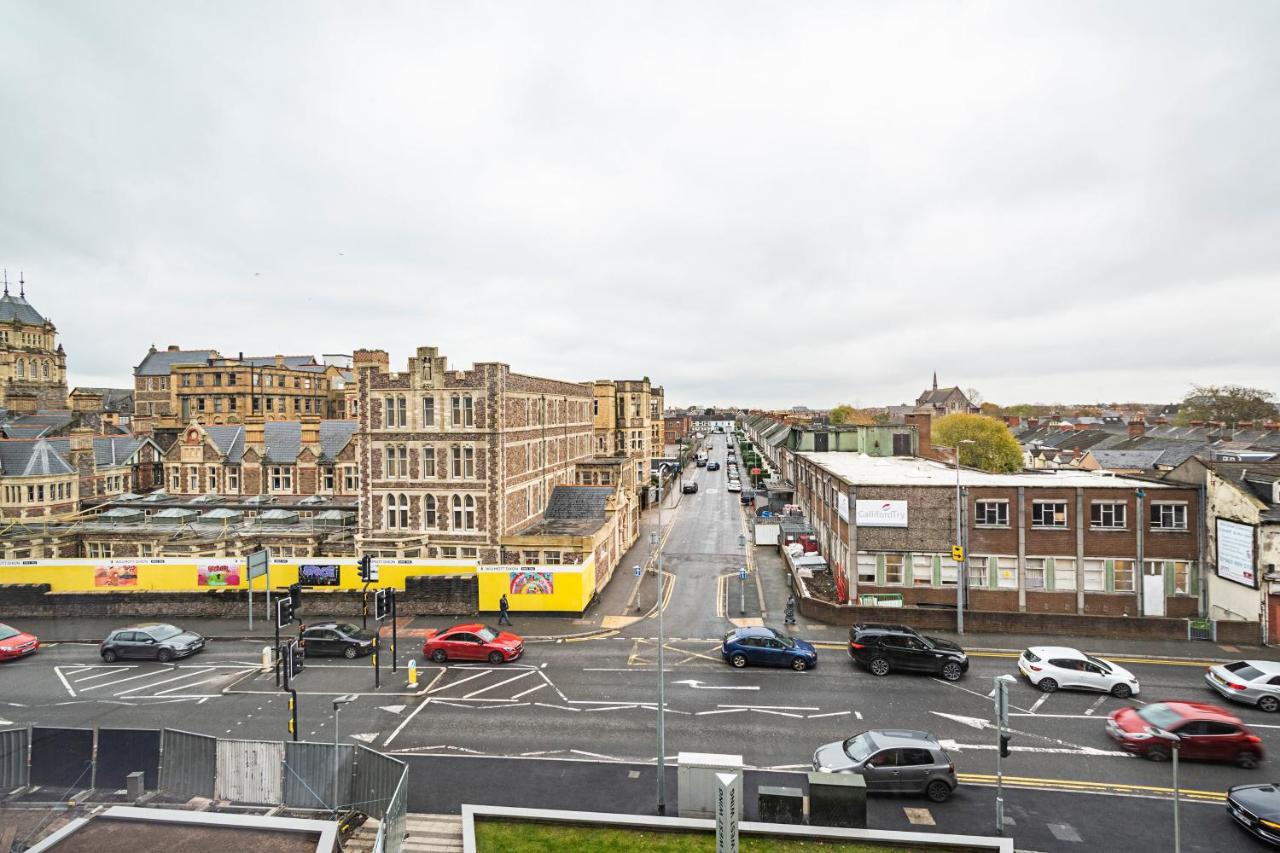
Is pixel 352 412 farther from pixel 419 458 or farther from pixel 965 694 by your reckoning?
pixel 965 694

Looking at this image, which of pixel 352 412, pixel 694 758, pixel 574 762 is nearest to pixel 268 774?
pixel 574 762

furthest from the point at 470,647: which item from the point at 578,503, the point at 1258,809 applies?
the point at 1258,809

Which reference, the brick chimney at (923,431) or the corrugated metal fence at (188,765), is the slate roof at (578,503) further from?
the corrugated metal fence at (188,765)

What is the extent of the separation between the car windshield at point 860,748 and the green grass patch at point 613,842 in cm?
299

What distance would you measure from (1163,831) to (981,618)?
15.7m

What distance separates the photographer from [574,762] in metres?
18.8

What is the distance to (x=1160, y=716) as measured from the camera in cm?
1927

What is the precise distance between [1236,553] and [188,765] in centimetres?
4052

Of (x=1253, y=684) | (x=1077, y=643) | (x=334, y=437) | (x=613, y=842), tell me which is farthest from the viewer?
(x=334, y=437)

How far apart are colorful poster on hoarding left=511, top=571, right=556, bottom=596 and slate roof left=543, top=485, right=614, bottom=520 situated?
43.8ft

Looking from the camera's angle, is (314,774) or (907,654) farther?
(907,654)

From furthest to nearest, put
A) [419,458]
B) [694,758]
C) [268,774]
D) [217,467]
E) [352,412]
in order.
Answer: [352,412], [217,467], [419,458], [694,758], [268,774]

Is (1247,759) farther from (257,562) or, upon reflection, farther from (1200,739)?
(257,562)

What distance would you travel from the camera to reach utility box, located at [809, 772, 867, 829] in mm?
15023
